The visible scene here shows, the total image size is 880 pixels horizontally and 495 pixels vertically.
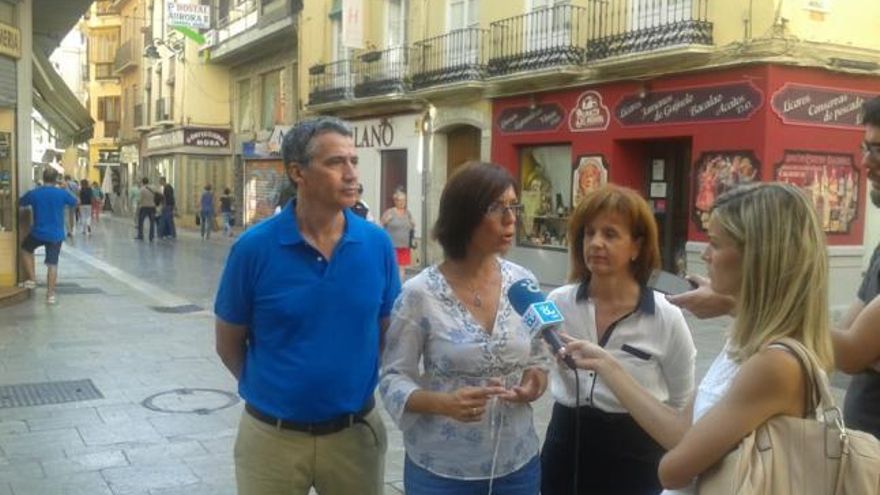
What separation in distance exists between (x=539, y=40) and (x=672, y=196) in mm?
3958

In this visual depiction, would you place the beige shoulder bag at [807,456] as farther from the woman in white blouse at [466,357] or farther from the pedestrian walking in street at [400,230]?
the pedestrian walking in street at [400,230]

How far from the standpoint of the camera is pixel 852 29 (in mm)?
13211

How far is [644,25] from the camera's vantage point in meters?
14.3

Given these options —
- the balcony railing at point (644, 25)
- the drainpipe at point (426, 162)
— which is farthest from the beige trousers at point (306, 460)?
the drainpipe at point (426, 162)

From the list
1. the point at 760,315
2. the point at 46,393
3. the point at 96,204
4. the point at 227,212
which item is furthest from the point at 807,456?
the point at 96,204

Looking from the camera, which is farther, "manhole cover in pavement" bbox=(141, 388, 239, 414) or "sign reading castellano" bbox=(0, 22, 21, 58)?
"sign reading castellano" bbox=(0, 22, 21, 58)

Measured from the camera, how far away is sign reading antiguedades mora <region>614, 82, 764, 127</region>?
508 inches

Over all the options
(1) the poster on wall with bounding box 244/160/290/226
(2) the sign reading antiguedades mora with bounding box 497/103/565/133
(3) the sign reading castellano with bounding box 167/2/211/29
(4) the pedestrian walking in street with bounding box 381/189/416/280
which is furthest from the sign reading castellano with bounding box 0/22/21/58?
(1) the poster on wall with bounding box 244/160/290/226

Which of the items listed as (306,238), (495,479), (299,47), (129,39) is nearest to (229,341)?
(306,238)

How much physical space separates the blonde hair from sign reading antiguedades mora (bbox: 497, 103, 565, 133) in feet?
48.2

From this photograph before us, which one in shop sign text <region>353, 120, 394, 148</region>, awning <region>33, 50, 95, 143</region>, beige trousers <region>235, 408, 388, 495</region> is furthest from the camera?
shop sign text <region>353, 120, 394, 148</region>

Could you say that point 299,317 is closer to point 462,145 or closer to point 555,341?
point 555,341

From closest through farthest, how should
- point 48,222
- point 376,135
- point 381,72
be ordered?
1. point 48,222
2. point 381,72
3. point 376,135

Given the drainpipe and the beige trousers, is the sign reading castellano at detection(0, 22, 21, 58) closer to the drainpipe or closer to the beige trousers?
the drainpipe
